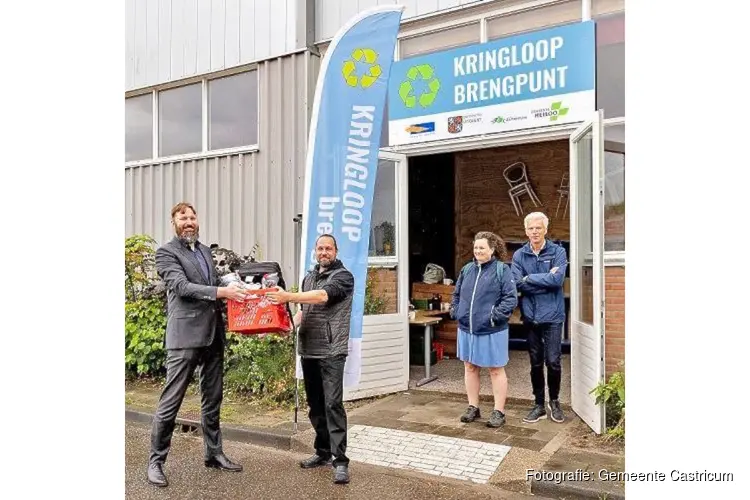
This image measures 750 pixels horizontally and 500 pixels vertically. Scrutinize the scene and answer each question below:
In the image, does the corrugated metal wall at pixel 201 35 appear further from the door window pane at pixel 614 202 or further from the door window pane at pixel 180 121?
the door window pane at pixel 614 202

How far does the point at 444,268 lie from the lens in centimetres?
1109

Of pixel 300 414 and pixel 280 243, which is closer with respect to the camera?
pixel 300 414

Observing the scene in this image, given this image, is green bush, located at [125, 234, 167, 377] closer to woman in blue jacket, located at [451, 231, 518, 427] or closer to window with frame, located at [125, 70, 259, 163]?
window with frame, located at [125, 70, 259, 163]

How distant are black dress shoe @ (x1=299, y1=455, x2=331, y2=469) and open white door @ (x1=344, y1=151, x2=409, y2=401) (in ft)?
6.64

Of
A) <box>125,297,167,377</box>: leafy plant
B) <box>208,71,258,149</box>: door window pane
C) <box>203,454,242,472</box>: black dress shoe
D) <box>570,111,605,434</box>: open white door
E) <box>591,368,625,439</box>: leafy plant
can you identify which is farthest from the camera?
<box>208,71,258,149</box>: door window pane

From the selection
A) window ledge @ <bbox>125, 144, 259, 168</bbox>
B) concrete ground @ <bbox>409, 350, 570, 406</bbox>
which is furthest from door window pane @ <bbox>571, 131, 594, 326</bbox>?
window ledge @ <bbox>125, 144, 259, 168</bbox>

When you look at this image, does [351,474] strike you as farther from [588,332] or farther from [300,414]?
[588,332]

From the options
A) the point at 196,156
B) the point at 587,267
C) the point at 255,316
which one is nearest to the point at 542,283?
the point at 587,267

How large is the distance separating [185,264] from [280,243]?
3948 mm

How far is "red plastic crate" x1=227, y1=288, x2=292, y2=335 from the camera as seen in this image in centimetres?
482

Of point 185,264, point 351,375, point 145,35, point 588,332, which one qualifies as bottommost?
point 351,375

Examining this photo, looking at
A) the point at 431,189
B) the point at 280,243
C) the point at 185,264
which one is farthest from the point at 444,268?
the point at 185,264

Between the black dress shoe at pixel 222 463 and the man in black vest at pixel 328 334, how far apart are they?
77cm

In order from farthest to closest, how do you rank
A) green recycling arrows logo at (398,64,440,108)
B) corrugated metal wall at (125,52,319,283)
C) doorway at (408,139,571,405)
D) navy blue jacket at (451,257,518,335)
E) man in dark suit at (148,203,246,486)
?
doorway at (408,139,571,405) → corrugated metal wall at (125,52,319,283) → green recycling arrows logo at (398,64,440,108) → navy blue jacket at (451,257,518,335) → man in dark suit at (148,203,246,486)
